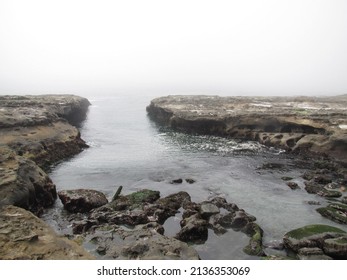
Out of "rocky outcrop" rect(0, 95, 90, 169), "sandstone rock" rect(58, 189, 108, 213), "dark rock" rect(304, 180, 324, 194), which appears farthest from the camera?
"rocky outcrop" rect(0, 95, 90, 169)

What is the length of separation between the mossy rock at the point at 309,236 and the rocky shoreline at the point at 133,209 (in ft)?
0.21

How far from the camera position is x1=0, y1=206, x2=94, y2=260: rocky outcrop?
47.4 ft

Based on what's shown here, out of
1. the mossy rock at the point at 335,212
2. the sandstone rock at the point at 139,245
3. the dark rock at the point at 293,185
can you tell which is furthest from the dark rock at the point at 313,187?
the sandstone rock at the point at 139,245

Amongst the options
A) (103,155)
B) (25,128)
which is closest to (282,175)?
(103,155)

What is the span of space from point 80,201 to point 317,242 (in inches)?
752

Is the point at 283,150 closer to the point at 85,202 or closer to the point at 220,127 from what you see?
the point at 220,127

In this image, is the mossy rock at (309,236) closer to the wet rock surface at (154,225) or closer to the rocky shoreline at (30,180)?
the wet rock surface at (154,225)

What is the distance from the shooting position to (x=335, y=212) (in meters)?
25.6

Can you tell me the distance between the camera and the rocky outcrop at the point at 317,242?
62.5 ft

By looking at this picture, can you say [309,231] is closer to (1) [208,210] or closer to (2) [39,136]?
(1) [208,210]

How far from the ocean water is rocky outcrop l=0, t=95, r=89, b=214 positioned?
1960 mm

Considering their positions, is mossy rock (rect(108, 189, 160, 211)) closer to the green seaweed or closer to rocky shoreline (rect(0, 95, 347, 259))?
rocky shoreline (rect(0, 95, 347, 259))

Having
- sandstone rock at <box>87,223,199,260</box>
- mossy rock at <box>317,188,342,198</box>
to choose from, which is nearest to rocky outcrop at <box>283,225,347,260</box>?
sandstone rock at <box>87,223,199,260</box>
